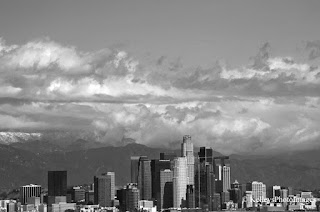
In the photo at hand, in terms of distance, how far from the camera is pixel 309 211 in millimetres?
198875

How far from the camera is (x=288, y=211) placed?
7579 inches

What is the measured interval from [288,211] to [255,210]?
29.1 ft

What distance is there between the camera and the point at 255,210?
653 feet

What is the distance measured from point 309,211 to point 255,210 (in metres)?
11.2

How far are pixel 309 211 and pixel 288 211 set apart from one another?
8277 millimetres
